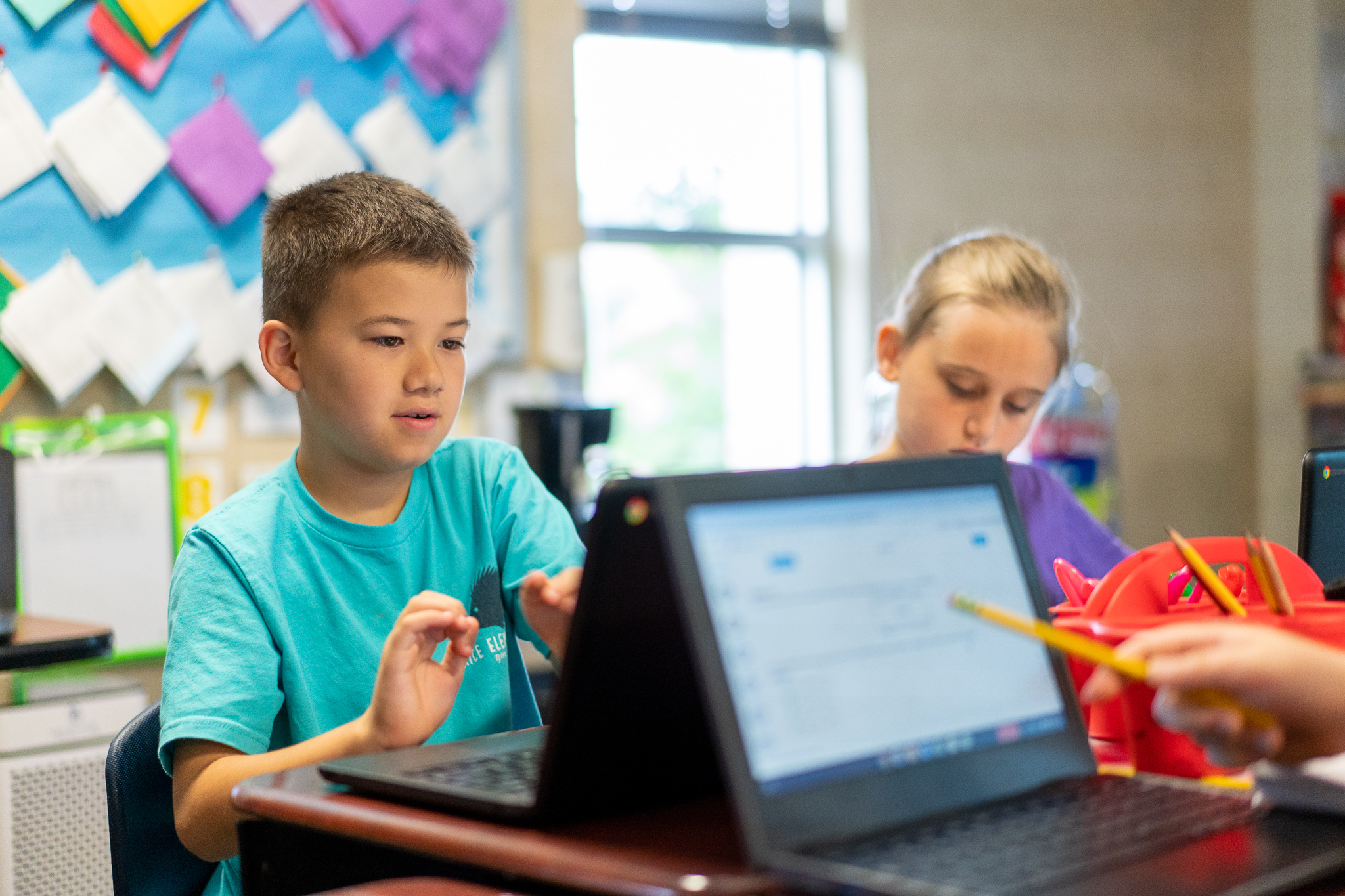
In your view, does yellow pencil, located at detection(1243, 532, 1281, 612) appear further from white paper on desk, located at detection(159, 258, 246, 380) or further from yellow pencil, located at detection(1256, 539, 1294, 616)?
white paper on desk, located at detection(159, 258, 246, 380)

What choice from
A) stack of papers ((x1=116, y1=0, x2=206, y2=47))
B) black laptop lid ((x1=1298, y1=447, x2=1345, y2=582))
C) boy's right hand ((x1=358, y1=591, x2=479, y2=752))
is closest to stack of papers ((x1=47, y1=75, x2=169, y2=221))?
stack of papers ((x1=116, y1=0, x2=206, y2=47))

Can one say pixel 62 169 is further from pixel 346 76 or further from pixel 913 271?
pixel 913 271

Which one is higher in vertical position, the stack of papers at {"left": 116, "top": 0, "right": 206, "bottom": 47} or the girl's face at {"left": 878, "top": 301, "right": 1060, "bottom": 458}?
the stack of papers at {"left": 116, "top": 0, "right": 206, "bottom": 47}

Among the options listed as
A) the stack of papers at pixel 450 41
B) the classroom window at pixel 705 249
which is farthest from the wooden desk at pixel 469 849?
the classroom window at pixel 705 249

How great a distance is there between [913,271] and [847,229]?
216 centimetres

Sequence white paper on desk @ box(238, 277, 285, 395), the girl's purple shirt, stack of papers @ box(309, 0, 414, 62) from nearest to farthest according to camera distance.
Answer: the girl's purple shirt
white paper on desk @ box(238, 277, 285, 395)
stack of papers @ box(309, 0, 414, 62)

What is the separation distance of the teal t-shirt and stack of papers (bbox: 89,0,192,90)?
5.63ft

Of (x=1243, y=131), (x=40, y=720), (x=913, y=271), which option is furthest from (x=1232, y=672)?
(x=1243, y=131)

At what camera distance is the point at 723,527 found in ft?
2.00

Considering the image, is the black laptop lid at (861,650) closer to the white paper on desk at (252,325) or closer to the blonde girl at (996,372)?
the blonde girl at (996,372)

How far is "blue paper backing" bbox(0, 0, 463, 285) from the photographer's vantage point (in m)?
2.46

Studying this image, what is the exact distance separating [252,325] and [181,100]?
476mm

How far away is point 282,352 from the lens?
119 centimetres

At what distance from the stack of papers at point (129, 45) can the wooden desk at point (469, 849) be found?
218 cm
